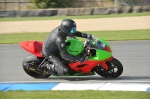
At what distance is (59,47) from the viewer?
29.3 feet

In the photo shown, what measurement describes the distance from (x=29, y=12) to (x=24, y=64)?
19.8 m

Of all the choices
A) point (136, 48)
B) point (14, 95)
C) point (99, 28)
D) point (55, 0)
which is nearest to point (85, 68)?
point (14, 95)

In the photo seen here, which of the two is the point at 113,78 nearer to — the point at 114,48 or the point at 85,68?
the point at 85,68

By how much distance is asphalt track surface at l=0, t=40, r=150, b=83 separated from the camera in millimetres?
9477

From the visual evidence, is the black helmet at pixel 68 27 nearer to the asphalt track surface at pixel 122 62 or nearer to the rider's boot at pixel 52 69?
the rider's boot at pixel 52 69

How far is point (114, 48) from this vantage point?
13.9 meters

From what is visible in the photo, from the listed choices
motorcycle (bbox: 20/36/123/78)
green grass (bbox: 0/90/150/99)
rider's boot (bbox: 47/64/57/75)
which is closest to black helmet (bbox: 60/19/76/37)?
motorcycle (bbox: 20/36/123/78)

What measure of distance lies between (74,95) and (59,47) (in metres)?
1.72

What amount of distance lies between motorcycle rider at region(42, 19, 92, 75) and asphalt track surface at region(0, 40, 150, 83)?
1.46 feet

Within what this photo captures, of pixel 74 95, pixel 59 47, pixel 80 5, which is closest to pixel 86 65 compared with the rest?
pixel 59 47

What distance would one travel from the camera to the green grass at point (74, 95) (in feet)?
23.8

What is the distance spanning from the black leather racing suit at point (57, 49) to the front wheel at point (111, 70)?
66 cm

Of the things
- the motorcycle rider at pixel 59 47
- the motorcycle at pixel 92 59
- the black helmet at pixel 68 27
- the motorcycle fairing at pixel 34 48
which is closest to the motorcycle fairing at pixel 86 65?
the motorcycle at pixel 92 59

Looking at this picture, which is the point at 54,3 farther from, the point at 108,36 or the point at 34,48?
the point at 34,48
